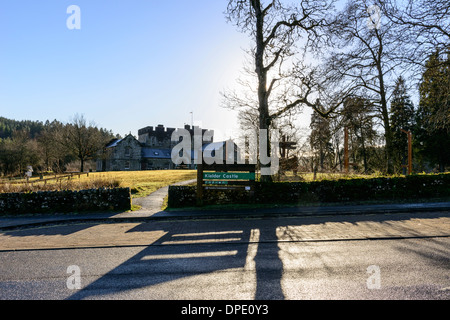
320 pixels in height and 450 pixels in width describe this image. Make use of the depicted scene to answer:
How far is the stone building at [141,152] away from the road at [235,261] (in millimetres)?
56921

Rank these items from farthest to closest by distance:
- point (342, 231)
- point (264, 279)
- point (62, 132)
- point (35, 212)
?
1. point (62, 132)
2. point (35, 212)
3. point (342, 231)
4. point (264, 279)

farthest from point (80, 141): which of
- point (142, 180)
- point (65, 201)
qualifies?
point (65, 201)

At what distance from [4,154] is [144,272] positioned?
63292 mm

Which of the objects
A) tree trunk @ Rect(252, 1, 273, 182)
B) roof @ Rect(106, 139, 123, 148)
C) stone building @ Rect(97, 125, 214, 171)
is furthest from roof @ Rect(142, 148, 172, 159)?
tree trunk @ Rect(252, 1, 273, 182)

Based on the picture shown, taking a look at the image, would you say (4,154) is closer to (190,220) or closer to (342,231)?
(190,220)

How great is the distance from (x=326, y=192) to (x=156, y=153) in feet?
204

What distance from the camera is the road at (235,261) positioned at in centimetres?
457

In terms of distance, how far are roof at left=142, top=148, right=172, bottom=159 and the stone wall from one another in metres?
55.9

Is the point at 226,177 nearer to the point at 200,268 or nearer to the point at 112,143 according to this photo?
the point at 200,268

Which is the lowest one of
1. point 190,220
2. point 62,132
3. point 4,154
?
point 190,220

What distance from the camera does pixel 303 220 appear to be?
1052cm

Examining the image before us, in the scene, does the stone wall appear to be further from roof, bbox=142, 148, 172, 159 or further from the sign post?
roof, bbox=142, 148, 172, 159

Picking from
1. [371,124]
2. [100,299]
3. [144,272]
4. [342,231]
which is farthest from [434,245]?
[371,124]

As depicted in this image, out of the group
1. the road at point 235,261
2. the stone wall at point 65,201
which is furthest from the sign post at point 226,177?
the road at point 235,261
